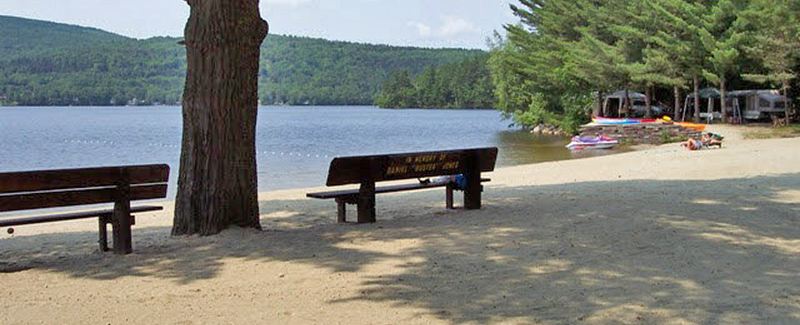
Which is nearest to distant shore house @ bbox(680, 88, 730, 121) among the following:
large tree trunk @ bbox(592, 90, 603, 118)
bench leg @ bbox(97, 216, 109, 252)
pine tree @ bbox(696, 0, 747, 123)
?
pine tree @ bbox(696, 0, 747, 123)

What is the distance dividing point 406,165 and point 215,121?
2.20 meters

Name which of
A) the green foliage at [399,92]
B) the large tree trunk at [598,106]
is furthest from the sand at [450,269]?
the green foliage at [399,92]

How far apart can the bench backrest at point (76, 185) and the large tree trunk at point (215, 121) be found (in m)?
0.42

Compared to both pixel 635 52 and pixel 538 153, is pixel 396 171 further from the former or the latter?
pixel 635 52

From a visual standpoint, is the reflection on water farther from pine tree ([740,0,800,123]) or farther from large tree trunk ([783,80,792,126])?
large tree trunk ([783,80,792,126])

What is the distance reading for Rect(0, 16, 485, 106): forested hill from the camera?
6058 inches

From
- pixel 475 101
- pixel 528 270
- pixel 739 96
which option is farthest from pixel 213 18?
pixel 475 101

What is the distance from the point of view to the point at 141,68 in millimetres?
157875

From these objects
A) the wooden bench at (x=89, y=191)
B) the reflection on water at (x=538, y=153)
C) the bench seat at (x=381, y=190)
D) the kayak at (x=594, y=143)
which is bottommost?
the reflection on water at (x=538, y=153)

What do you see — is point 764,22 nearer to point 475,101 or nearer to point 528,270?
point 528,270

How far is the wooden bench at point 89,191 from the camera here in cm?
708

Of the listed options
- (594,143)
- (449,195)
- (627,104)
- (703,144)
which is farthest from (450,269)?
(627,104)

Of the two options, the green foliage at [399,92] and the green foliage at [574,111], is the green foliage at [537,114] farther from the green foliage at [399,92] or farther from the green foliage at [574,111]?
the green foliage at [399,92]

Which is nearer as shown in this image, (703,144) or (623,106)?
(703,144)
